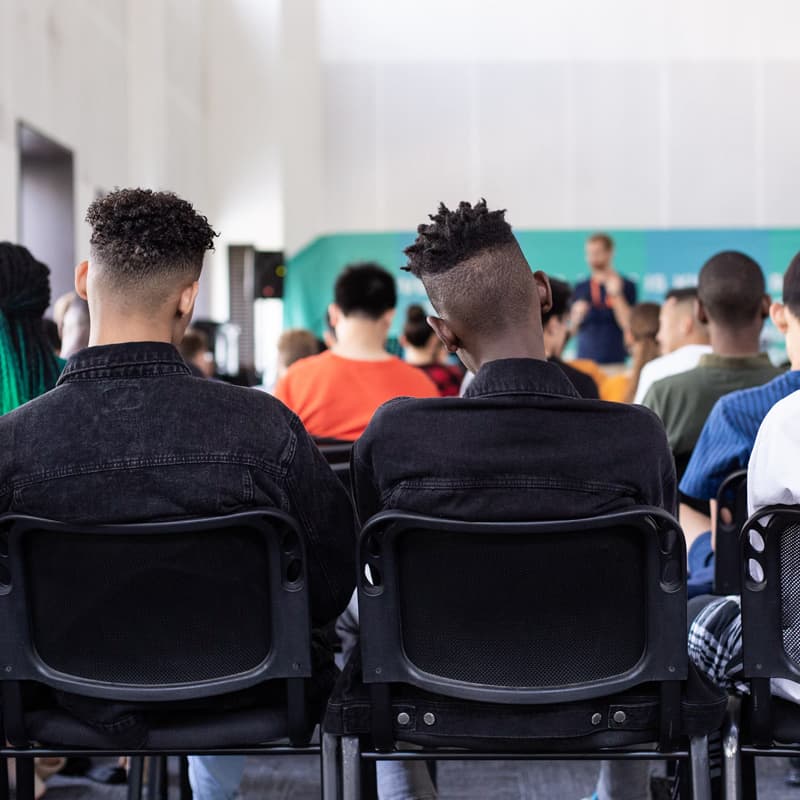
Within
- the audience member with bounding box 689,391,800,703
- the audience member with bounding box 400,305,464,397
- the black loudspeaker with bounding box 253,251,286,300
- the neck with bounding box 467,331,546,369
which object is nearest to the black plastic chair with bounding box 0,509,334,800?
the neck with bounding box 467,331,546,369

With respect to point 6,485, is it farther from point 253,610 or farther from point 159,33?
point 159,33

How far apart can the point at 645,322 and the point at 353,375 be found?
5.04 feet

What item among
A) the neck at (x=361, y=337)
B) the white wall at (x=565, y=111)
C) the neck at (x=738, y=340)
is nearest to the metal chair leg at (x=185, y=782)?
the neck at (x=361, y=337)

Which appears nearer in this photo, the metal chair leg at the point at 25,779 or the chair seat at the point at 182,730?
the chair seat at the point at 182,730

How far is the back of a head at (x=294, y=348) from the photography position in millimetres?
4863

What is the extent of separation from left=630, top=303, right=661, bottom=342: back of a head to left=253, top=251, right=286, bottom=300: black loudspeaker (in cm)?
677

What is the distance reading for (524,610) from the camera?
56.3 inches

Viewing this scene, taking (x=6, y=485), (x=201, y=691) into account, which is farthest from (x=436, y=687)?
(x=6, y=485)

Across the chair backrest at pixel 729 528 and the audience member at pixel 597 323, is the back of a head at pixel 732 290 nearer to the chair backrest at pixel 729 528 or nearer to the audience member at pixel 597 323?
the chair backrest at pixel 729 528

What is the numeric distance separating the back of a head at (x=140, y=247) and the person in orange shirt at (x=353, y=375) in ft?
4.48

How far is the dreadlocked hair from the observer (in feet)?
5.37

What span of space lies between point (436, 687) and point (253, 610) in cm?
26

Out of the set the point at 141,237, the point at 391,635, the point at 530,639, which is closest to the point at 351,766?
the point at 391,635

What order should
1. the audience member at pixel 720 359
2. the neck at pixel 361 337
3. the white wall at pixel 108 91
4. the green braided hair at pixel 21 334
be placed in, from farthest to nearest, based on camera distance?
1. the white wall at pixel 108 91
2. the neck at pixel 361 337
3. the audience member at pixel 720 359
4. the green braided hair at pixel 21 334
